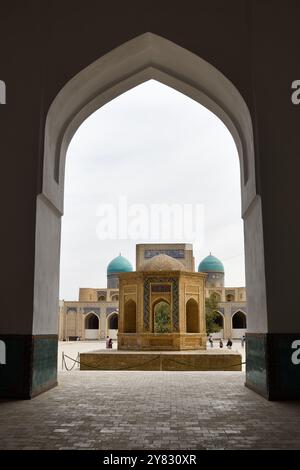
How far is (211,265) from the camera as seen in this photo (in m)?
38.1

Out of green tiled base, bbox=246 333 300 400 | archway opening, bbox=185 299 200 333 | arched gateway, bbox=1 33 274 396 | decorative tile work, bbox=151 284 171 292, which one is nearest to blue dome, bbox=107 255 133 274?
archway opening, bbox=185 299 200 333

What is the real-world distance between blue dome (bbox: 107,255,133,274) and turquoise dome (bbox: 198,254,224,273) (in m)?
5.54

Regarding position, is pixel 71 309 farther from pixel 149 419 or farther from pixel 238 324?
pixel 149 419

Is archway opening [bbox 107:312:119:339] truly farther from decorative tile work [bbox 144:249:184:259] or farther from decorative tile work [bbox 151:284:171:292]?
decorative tile work [bbox 151:284:171:292]

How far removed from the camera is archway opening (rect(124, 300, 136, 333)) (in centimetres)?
1672

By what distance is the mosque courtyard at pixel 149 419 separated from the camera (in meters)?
3.58

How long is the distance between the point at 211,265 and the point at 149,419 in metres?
34.0

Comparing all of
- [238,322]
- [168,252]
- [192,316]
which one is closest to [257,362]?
[192,316]

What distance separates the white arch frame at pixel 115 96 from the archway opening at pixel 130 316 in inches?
381

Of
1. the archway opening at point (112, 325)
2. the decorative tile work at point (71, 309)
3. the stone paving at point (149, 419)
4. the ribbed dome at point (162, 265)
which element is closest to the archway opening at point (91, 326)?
the archway opening at point (112, 325)

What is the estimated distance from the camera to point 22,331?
Answer: 5.85 meters

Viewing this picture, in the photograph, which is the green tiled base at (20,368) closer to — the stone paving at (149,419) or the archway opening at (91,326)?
the stone paving at (149,419)

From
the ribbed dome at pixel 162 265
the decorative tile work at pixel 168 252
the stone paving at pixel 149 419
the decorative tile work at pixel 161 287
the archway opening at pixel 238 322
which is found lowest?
the stone paving at pixel 149 419

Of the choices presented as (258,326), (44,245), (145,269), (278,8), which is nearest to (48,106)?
(44,245)
